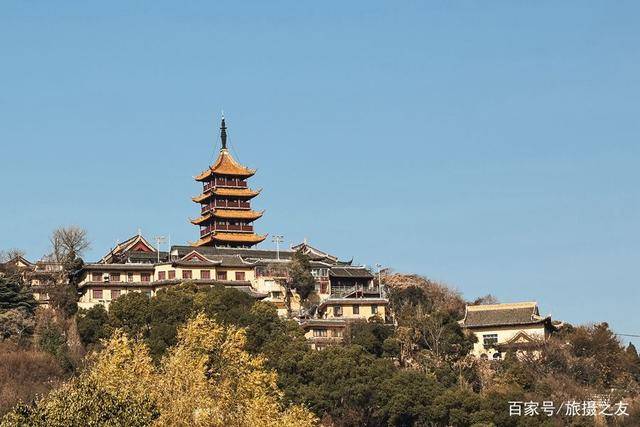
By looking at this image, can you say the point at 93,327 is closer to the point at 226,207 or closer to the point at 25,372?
the point at 25,372

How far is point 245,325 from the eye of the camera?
229 ft

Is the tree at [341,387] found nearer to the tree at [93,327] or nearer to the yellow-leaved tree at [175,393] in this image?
the tree at [93,327]

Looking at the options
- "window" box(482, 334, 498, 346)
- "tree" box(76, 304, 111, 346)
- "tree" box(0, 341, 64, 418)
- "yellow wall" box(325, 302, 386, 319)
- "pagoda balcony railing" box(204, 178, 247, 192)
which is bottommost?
"tree" box(0, 341, 64, 418)

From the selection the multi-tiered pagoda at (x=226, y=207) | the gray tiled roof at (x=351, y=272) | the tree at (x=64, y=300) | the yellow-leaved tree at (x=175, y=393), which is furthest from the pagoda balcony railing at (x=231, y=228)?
the yellow-leaved tree at (x=175, y=393)

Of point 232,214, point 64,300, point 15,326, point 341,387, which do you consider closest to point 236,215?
point 232,214

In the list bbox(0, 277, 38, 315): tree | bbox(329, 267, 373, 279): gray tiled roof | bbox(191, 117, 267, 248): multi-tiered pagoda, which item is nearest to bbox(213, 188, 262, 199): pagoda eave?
bbox(191, 117, 267, 248): multi-tiered pagoda

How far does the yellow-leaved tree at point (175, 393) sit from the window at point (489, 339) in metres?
35.5

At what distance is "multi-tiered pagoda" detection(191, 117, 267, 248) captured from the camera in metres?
100

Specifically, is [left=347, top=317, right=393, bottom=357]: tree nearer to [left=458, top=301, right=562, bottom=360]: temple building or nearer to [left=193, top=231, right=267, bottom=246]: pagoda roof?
[left=458, top=301, right=562, bottom=360]: temple building

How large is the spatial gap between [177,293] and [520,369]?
19.9 metres

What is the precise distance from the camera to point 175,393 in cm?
3559

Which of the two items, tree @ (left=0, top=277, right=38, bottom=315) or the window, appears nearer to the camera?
tree @ (left=0, top=277, right=38, bottom=315)

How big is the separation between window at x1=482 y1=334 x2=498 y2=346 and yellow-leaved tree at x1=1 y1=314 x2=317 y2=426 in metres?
35.5

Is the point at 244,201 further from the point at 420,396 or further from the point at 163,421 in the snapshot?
the point at 163,421
